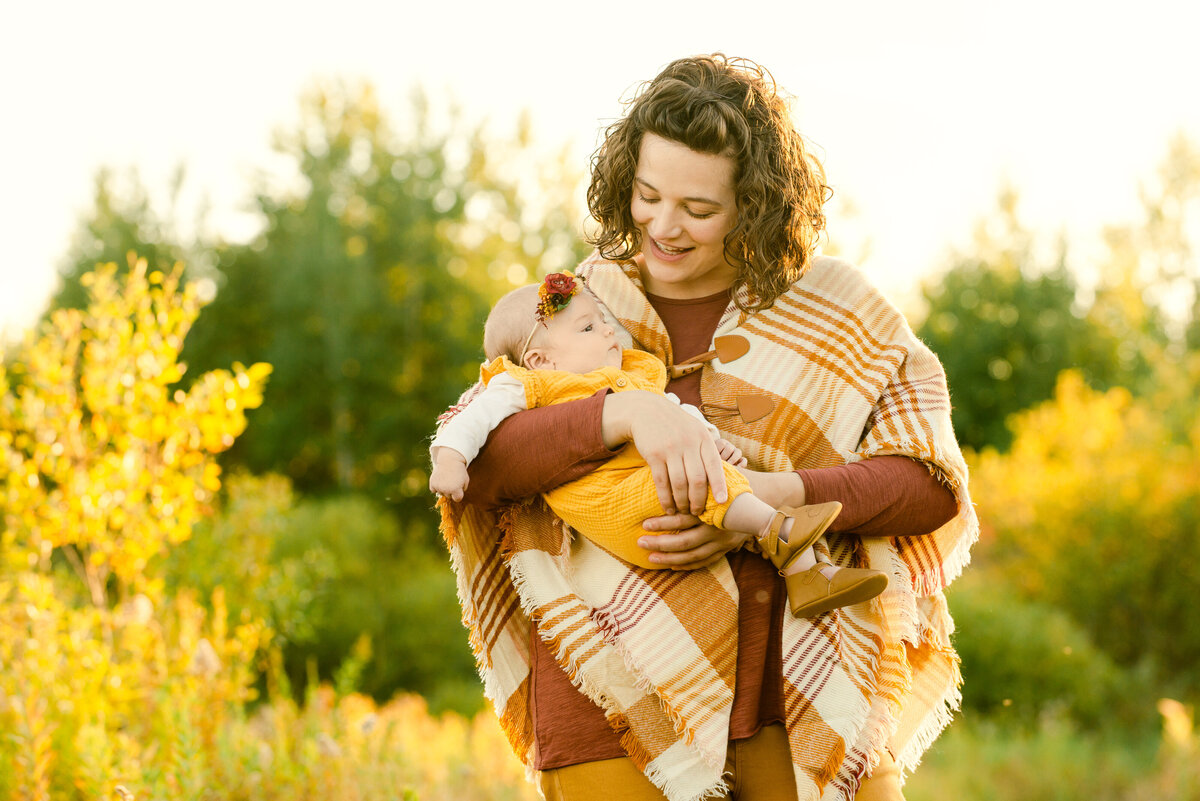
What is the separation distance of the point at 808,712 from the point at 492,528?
2.30ft

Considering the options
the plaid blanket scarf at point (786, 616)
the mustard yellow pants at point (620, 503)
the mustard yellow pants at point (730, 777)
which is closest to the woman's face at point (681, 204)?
the plaid blanket scarf at point (786, 616)

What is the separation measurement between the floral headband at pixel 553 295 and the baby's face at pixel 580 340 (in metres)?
0.01

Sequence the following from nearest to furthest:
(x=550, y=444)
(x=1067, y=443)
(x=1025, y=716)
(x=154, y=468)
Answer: (x=550, y=444)
(x=154, y=468)
(x=1025, y=716)
(x=1067, y=443)

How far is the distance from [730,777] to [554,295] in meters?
0.98

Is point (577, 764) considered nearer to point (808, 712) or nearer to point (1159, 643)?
point (808, 712)

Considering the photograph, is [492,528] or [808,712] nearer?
[808,712]

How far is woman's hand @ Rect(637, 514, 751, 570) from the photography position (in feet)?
5.66

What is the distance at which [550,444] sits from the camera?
69.0 inches

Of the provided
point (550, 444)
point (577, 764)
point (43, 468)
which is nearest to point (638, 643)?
point (577, 764)

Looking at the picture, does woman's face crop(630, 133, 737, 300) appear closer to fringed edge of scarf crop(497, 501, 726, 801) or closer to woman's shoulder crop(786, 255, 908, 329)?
woman's shoulder crop(786, 255, 908, 329)

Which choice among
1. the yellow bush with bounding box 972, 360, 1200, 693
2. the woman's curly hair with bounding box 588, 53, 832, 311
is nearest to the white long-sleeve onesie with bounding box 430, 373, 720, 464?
the woman's curly hair with bounding box 588, 53, 832, 311

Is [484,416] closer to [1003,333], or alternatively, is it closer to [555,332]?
[555,332]

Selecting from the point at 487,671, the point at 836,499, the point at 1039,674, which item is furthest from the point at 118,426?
the point at 1039,674

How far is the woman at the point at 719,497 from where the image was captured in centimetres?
175
